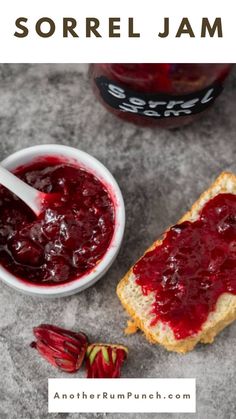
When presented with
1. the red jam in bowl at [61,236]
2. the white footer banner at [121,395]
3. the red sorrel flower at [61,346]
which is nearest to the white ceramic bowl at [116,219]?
the red jam in bowl at [61,236]

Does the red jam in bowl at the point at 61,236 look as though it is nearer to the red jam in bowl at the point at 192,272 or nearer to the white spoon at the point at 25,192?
the white spoon at the point at 25,192

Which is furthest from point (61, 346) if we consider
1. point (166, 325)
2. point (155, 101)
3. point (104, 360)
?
point (155, 101)

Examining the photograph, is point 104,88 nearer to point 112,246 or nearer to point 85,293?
point 112,246

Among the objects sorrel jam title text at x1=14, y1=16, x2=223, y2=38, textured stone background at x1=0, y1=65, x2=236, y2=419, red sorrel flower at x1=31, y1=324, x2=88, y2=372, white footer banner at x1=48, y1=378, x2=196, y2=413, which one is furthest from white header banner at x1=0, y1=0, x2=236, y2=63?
white footer banner at x1=48, y1=378, x2=196, y2=413

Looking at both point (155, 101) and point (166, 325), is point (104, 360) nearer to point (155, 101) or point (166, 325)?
point (166, 325)

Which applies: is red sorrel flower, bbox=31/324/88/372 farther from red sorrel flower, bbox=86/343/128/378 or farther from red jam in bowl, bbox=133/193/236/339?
red jam in bowl, bbox=133/193/236/339

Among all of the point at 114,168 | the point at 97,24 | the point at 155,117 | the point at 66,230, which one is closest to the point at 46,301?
the point at 66,230

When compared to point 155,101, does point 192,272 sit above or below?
below
